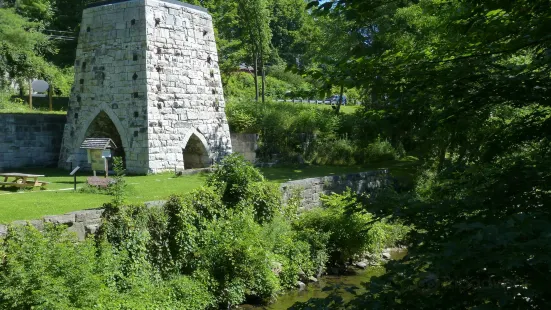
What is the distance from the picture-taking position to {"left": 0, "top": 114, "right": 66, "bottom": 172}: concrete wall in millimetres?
16516

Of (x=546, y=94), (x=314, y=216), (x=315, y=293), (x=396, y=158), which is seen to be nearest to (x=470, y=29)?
(x=546, y=94)

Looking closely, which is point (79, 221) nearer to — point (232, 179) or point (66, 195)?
point (66, 195)

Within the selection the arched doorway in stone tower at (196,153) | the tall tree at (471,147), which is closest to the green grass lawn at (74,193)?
the arched doorway in stone tower at (196,153)

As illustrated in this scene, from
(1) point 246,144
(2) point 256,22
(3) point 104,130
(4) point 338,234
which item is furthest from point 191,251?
(2) point 256,22

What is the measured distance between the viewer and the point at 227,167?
12367mm

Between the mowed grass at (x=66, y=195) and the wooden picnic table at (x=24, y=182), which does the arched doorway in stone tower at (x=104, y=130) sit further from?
the wooden picnic table at (x=24, y=182)

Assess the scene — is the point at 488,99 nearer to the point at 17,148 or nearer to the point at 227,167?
the point at 227,167

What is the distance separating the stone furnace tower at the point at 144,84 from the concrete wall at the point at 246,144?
2110 millimetres

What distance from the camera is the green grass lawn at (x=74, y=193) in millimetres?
10148

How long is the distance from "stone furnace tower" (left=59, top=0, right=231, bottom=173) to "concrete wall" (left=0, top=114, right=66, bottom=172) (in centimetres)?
58

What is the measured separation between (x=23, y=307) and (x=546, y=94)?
22.0 feet

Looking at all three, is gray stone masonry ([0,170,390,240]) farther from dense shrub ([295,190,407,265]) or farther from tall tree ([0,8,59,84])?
tall tree ([0,8,59,84])

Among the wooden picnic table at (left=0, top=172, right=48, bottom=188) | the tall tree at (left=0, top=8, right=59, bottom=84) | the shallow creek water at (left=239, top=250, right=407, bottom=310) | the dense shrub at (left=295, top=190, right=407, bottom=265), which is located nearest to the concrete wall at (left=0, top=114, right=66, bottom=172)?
the wooden picnic table at (left=0, top=172, right=48, bottom=188)

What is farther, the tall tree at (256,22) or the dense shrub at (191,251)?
the tall tree at (256,22)
